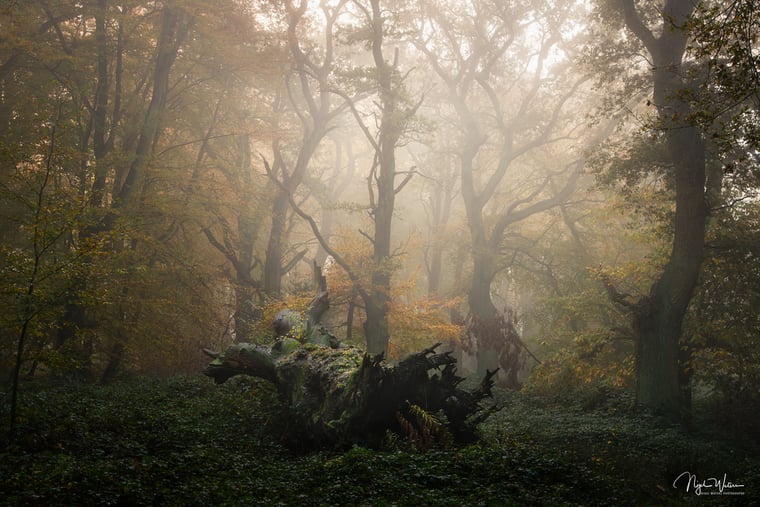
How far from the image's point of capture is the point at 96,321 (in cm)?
1482

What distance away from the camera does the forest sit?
7.07 meters

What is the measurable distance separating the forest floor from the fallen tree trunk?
0.41 metres

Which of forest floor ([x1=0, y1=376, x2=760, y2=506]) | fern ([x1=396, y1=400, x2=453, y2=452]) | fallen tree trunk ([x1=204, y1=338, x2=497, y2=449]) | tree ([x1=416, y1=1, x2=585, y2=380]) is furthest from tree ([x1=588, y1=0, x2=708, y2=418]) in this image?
tree ([x1=416, y1=1, x2=585, y2=380])

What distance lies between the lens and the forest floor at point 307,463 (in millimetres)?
5965

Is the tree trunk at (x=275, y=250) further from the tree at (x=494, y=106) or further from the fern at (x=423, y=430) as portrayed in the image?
the fern at (x=423, y=430)

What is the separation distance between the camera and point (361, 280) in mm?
18391

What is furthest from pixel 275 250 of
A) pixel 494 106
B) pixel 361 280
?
pixel 494 106

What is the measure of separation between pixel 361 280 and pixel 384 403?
9.75 m

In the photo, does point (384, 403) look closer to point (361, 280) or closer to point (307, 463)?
point (307, 463)

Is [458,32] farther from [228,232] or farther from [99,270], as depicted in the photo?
[99,270]

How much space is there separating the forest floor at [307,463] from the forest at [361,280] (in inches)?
2.2

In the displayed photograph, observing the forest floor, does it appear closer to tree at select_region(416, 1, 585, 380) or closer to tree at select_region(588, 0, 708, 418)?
tree at select_region(588, 0, 708, 418)

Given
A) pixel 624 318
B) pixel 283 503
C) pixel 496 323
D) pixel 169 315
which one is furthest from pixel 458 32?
pixel 283 503

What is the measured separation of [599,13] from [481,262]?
39.8 ft
